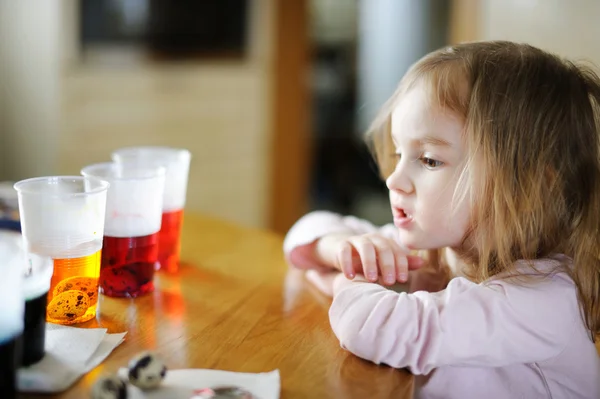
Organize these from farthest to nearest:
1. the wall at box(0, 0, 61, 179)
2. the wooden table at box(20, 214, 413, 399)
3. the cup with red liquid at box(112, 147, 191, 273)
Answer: the wall at box(0, 0, 61, 179), the cup with red liquid at box(112, 147, 191, 273), the wooden table at box(20, 214, 413, 399)

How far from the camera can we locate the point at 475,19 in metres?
→ 2.32

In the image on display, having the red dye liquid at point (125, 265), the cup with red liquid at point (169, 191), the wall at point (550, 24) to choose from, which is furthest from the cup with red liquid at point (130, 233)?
the wall at point (550, 24)

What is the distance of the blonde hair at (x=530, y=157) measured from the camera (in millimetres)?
815

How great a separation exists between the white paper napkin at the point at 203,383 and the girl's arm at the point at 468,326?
0.12m

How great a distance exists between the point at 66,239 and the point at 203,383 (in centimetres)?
26

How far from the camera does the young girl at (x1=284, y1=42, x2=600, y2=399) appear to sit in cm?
77

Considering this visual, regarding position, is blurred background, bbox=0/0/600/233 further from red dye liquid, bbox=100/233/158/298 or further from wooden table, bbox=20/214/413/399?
red dye liquid, bbox=100/233/158/298

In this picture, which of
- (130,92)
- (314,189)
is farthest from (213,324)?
(314,189)

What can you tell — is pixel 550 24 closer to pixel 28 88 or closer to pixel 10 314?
pixel 10 314

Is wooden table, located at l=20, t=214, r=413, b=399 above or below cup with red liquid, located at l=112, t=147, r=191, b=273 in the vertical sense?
below

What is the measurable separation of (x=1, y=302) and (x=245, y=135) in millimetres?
2808

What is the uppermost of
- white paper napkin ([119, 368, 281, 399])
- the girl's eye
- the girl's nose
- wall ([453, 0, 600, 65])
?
wall ([453, 0, 600, 65])

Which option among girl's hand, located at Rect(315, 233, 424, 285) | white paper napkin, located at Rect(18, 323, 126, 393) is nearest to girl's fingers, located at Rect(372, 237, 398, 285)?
girl's hand, located at Rect(315, 233, 424, 285)

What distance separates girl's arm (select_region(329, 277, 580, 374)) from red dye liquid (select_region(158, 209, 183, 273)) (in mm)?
391
